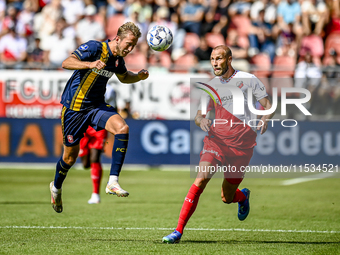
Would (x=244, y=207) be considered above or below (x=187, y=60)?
below

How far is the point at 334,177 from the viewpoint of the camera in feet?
51.5

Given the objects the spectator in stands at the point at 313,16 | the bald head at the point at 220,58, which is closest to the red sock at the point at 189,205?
the bald head at the point at 220,58

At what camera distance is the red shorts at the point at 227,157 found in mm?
7039

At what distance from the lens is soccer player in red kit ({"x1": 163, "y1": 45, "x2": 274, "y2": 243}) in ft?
22.9

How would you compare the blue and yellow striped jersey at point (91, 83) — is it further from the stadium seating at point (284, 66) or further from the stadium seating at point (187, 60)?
the stadium seating at point (187, 60)

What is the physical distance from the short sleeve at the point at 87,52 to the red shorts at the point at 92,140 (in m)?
3.86

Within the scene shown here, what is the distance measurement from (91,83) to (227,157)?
207 centimetres

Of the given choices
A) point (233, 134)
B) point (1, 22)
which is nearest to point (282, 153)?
point (233, 134)

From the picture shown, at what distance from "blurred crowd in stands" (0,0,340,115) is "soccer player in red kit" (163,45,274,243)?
8851 millimetres

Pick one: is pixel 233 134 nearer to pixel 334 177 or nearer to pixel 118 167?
pixel 118 167

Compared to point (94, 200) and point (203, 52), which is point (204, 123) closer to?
point (94, 200)

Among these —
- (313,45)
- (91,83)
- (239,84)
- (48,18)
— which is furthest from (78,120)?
(48,18)

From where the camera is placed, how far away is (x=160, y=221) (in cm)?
885

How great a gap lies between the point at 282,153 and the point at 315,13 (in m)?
6.09
